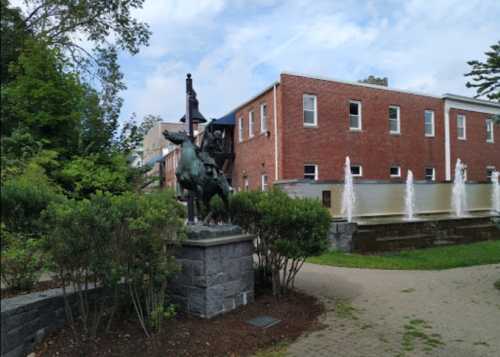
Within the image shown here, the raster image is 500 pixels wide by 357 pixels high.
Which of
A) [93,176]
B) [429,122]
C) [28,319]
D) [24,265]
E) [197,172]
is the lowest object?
[28,319]

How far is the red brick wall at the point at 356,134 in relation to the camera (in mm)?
Answer: 17656

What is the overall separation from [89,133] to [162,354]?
31.4ft

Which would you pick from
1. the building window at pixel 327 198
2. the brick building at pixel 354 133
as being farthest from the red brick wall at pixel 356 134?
the building window at pixel 327 198

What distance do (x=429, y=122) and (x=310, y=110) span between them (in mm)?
8776

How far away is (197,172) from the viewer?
17.9ft

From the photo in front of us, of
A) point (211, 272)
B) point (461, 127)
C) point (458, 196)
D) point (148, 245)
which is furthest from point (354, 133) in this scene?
point (148, 245)

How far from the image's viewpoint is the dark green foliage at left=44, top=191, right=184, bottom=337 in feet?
12.6

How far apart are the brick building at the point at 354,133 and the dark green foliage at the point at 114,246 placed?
518 inches

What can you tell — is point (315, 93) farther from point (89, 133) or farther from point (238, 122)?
point (89, 133)

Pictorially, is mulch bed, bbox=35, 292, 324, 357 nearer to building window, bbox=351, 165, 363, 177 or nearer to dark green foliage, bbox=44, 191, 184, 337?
dark green foliage, bbox=44, 191, 184, 337

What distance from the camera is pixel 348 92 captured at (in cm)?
1922

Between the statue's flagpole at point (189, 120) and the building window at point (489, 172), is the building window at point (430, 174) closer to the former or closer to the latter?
the building window at point (489, 172)

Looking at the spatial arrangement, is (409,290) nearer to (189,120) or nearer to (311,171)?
(189,120)

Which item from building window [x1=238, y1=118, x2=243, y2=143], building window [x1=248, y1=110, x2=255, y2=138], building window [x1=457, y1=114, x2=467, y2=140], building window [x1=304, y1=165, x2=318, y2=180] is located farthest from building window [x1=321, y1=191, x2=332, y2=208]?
building window [x1=457, y1=114, x2=467, y2=140]
